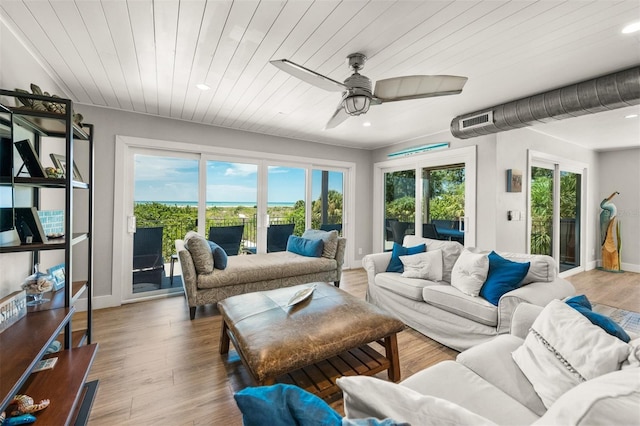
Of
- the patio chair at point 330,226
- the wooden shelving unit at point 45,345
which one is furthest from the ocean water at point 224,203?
the wooden shelving unit at point 45,345

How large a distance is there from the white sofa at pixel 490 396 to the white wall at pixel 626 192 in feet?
21.2

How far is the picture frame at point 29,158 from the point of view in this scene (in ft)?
5.63

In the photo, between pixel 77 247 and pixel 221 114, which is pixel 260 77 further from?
pixel 77 247

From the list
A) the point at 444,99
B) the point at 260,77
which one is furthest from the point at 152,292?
the point at 444,99

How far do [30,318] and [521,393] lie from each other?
103 inches

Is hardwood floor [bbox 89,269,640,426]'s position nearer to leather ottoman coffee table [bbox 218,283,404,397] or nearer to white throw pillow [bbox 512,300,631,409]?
leather ottoman coffee table [bbox 218,283,404,397]

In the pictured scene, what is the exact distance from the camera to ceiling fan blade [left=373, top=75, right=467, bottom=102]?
6.12ft

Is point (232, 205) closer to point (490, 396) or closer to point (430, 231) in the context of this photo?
point (430, 231)

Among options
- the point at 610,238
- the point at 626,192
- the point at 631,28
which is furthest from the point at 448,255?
the point at 626,192

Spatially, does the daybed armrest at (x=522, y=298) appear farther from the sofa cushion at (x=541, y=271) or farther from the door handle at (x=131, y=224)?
the door handle at (x=131, y=224)

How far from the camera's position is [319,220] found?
17.5 ft

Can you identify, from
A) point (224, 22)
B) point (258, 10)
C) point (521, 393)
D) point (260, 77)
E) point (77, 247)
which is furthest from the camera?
point (77, 247)

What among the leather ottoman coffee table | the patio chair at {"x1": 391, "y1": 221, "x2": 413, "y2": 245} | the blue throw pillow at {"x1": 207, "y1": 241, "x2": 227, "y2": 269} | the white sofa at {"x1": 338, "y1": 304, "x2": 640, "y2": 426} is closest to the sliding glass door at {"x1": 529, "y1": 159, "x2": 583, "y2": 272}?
the patio chair at {"x1": 391, "y1": 221, "x2": 413, "y2": 245}

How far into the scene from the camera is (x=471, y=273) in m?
2.51
